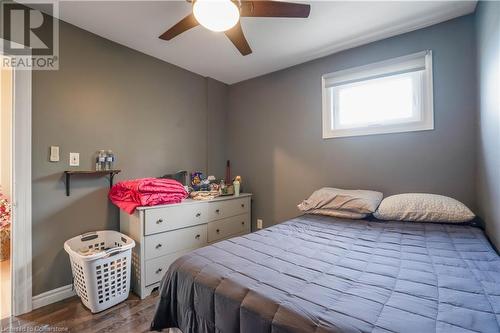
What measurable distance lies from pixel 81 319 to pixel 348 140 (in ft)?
9.26

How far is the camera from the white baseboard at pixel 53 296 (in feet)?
5.97

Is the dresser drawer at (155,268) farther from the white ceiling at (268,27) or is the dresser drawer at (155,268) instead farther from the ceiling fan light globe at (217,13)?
the white ceiling at (268,27)

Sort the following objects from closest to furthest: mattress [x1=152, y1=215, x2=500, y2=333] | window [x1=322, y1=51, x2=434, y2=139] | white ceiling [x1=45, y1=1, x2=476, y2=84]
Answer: mattress [x1=152, y1=215, x2=500, y2=333], white ceiling [x1=45, y1=1, x2=476, y2=84], window [x1=322, y1=51, x2=434, y2=139]

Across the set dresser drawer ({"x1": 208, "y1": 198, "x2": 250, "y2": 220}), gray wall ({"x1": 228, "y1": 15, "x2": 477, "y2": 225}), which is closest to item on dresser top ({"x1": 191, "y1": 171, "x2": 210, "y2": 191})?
dresser drawer ({"x1": 208, "y1": 198, "x2": 250, "y2": 220})

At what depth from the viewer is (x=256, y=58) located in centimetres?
268

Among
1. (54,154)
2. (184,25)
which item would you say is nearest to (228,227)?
(54,154)

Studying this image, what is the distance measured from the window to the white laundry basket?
7.70 feet

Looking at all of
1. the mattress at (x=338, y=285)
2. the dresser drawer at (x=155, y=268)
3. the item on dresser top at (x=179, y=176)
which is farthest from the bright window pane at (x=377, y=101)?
the dresser drawer at (x=155, y=268)

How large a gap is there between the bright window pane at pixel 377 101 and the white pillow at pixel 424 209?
788 millimetres

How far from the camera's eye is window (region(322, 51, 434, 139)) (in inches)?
82.6

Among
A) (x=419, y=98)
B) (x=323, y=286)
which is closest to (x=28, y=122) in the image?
(x=323, y=286)

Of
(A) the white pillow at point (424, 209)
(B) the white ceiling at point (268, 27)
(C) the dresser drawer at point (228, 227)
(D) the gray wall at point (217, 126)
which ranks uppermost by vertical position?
(B) the white ceiling at point (268, 27)

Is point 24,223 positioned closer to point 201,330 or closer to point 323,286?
point 201,330

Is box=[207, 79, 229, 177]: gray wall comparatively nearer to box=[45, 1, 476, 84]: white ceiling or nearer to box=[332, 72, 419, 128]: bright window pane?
box=[45, 1, 476, 84]: white ceiling
